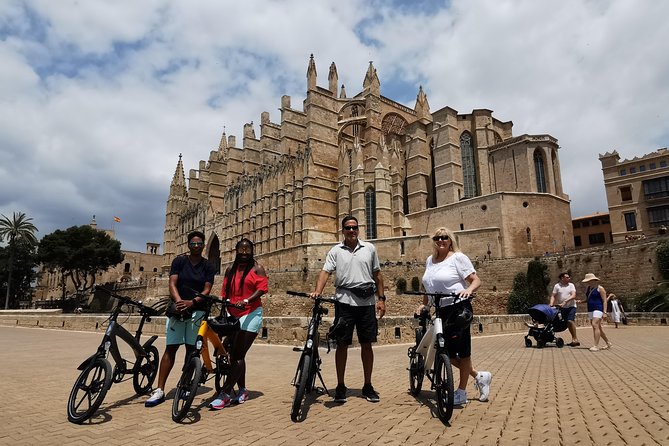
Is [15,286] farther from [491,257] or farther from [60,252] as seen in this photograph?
[491,257]

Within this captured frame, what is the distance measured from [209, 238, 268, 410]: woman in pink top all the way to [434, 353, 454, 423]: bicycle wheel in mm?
1983

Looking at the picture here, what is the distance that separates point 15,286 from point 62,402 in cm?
5944

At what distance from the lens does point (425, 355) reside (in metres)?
4.17

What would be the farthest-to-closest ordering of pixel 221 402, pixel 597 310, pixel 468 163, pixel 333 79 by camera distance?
pixel 333 79 < pixel 468 163 < pixel 597 310 < pixel 221 402

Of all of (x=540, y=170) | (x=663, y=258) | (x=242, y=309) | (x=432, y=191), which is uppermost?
(x=540, y=170)

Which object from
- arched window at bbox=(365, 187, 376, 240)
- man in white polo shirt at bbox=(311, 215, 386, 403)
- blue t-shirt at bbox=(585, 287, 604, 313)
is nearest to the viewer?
man in white polo shirt at bbox=(311, 215, 386, 403)

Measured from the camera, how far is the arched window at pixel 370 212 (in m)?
34.4

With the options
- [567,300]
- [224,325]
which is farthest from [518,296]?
[224,325]

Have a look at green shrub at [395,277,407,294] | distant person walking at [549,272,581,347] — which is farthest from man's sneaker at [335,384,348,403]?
green shrub at [395,277,407,294]

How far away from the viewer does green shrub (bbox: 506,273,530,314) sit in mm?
23859

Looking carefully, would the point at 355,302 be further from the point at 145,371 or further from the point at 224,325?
the point at 145,371

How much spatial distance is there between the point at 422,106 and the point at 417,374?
1797 inches

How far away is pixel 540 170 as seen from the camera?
3206 cm

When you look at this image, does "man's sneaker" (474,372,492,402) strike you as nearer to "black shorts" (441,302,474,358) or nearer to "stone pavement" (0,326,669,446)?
"stone pavement" (0,326,669,446)
